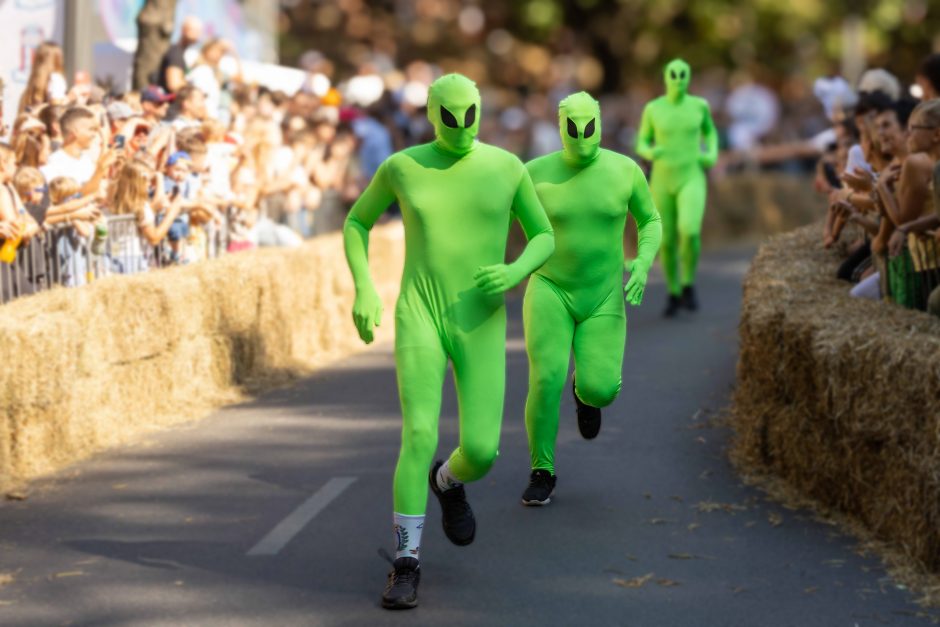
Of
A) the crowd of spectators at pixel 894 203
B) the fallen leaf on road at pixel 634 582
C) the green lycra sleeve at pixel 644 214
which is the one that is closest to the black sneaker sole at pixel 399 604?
the fallen leaf on road at pixel 634 582

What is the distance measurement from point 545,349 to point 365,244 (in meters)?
1.59

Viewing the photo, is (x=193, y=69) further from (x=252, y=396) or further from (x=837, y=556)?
(x=837, y=556)

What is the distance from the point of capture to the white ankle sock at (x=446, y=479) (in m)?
7.80

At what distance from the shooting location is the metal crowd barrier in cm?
1153

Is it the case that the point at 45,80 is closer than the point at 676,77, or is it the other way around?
the point at 45,80

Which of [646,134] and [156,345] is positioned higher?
[646,134]

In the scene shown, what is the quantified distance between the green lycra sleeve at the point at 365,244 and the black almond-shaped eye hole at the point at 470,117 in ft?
1.27

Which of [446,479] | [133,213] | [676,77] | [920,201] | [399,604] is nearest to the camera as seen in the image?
[399,604]

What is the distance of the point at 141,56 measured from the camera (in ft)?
56.1

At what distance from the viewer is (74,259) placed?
477 inches

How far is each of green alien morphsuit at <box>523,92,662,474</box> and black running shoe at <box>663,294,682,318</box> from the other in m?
8.10

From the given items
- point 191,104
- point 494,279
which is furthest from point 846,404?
point 191,104

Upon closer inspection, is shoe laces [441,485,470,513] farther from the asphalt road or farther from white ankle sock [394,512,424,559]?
white ankle sock [394,512,424,559]

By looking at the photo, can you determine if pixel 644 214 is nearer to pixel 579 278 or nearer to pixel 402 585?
pixel 579 278
